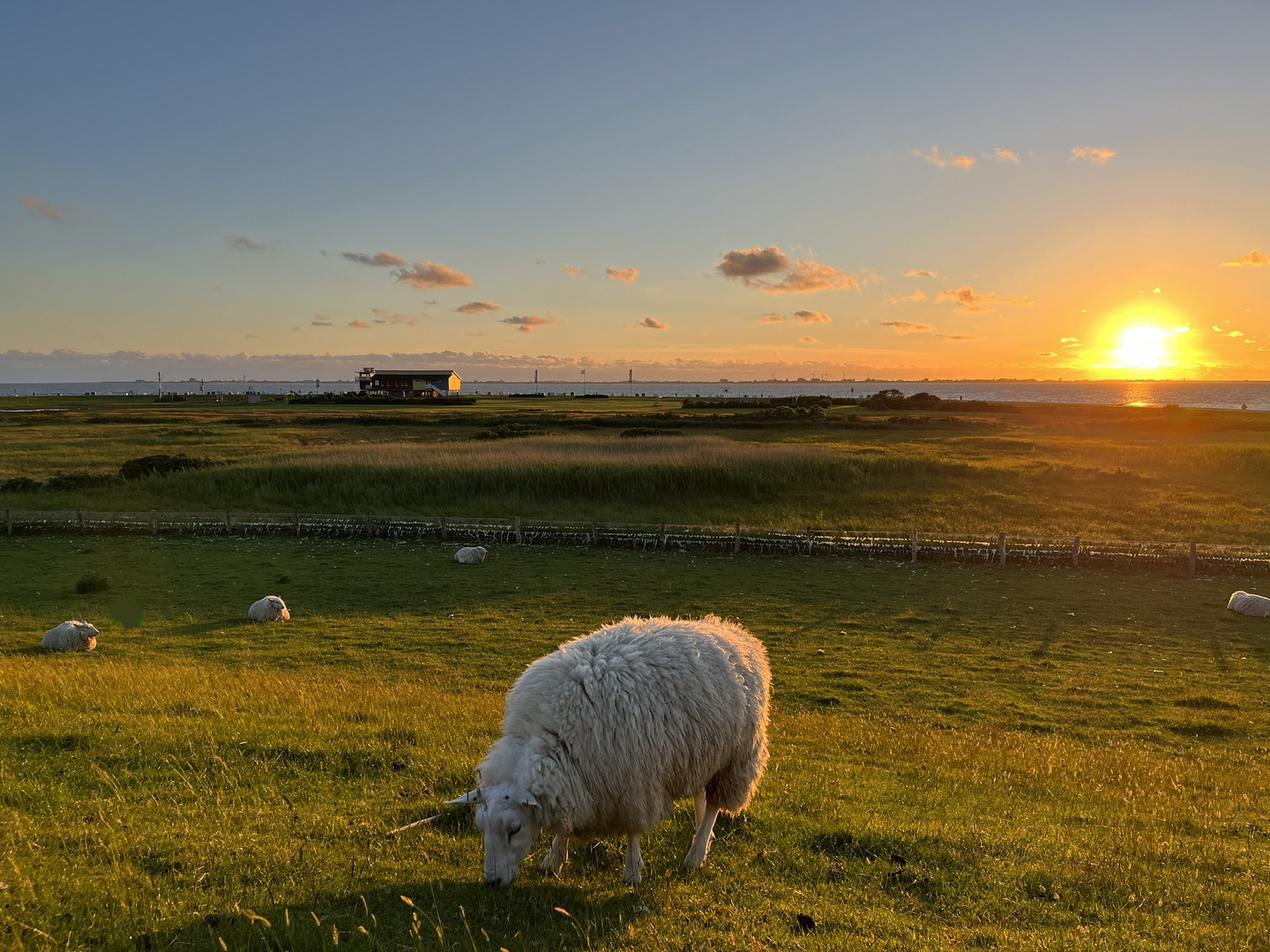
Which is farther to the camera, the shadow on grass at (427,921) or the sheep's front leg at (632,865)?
the sheep's front leg at (632,865)

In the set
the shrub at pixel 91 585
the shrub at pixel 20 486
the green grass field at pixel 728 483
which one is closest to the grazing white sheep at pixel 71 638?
the shrub at pixel 91 585

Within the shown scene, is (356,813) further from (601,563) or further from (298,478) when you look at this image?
(298,478)

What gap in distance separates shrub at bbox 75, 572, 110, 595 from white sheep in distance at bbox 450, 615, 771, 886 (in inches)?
957

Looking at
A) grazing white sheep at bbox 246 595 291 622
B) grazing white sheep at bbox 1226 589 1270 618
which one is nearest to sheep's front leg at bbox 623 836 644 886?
grazing white sheep at bbox 246 595 291 622

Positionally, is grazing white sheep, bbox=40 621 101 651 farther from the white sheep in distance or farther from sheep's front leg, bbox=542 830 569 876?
sheep's front leg, bbox=542 830 569 876

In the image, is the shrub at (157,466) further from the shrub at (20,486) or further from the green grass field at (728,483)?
the shrub at (20,486)

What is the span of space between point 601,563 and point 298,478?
81.9 ft

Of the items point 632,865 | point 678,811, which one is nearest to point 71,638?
point 678,811

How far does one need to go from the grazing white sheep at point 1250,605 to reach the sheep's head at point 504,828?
26.5 metres

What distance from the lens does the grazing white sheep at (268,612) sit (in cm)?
2055

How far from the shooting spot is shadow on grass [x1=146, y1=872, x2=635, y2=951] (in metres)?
4.86

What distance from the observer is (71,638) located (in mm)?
17125

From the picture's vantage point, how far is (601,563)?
97.1ft

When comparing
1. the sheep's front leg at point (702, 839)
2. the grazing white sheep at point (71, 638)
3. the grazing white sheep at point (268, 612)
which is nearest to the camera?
the sheep's front leg at point (702, 839)
